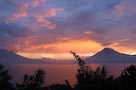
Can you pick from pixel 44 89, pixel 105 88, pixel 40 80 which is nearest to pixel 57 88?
pixel 44 89

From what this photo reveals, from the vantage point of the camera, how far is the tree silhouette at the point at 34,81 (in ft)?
65.0

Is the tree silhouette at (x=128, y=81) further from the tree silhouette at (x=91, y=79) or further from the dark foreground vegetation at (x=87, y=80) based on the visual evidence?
the tree silhouette at (x=91, y=79)

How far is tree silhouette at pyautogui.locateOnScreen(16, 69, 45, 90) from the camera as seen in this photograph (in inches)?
779

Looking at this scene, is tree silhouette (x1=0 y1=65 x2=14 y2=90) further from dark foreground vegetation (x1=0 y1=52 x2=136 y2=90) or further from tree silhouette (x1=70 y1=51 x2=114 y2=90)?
tree silhouette (x1=70 y1=51 x2=114 y2=90)

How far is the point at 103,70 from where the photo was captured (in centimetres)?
2095

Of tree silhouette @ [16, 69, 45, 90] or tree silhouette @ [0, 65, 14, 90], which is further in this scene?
tree silhouette @ [16, 69, 45, 90]

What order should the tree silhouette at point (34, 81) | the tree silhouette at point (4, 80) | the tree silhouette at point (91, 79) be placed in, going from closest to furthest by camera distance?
1. the tree silhouette at point (91, 79)
2. the tree silhouette at point (4, 80)
3. the tree silhouette at point (34, 81)

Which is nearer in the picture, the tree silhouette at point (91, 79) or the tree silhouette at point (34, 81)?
the tree silhouette at point (91, 79)

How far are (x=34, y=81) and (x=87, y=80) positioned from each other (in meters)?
3.95

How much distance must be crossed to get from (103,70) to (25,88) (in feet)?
17.3

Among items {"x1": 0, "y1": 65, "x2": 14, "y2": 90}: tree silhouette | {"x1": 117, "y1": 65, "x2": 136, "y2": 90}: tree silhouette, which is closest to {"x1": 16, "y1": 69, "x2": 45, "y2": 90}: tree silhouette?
{"x1": 0, "y1": 65, "x2": 14, "y2": 90}: tree silhouette

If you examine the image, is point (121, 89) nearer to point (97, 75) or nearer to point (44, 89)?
point (97, 75)

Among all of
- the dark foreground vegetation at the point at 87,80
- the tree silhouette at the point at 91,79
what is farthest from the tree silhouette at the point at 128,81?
the tree silhouette at the point at 91,79

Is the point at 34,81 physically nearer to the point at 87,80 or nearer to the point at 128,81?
the point at 87,80
